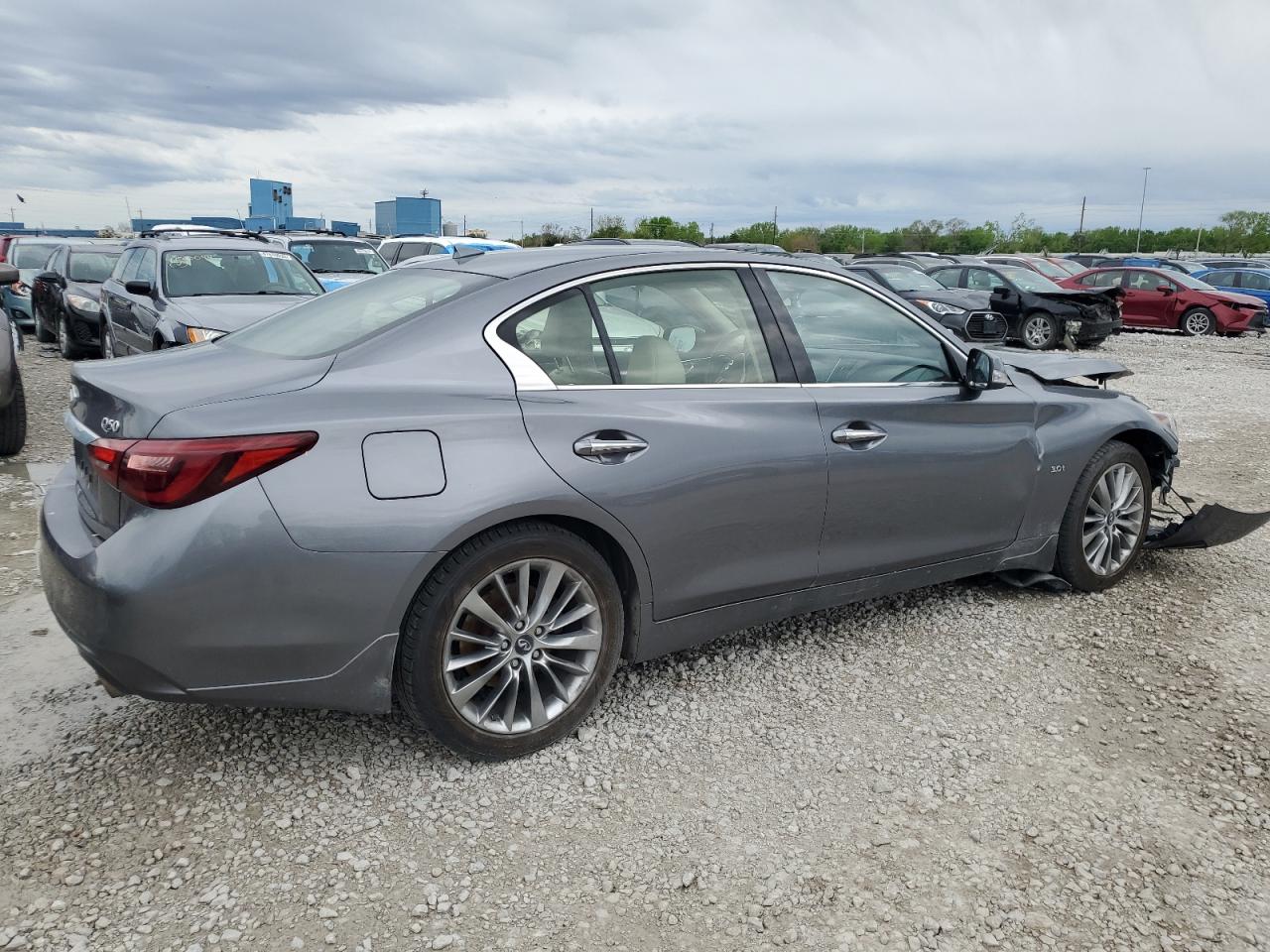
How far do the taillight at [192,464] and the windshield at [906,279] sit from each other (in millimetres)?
14957

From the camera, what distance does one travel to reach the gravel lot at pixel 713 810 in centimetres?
248

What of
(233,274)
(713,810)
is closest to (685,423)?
(713,810)

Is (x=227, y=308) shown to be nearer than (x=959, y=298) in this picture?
Yes

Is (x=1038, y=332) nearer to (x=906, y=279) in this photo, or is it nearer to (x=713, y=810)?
(x=906, y=279)

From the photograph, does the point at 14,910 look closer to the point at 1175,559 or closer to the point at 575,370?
the point at 575,370

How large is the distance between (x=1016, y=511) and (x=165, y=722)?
3426 mm

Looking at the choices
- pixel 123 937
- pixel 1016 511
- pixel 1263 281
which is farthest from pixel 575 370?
pixel 1263 281

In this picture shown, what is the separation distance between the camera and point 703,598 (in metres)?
3.42

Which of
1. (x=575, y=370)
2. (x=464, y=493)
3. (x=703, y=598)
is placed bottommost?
(x=703, y=598)

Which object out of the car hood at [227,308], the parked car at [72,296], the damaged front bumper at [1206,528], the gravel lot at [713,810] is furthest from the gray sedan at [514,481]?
the parked car at [72,296]

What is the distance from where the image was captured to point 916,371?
4.05 meters

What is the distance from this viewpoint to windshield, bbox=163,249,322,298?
368 inches

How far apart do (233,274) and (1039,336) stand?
13359mm

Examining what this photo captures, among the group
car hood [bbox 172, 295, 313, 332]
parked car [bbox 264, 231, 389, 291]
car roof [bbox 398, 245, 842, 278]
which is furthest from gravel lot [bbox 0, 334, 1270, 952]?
parked car [bbox 264, 231, 389, 291]
